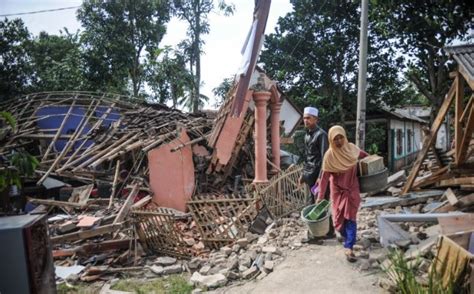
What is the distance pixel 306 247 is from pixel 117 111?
10150 millimetres

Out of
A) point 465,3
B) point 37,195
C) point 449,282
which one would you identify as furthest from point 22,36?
point 449,282

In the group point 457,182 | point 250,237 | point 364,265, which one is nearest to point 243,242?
point 250,237

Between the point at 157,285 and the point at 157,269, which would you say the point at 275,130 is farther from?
the point at 157,285

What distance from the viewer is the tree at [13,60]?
16656 millimetres

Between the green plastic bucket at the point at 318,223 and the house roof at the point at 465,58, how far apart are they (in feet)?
10.3

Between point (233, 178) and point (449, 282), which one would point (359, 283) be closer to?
point (449, 282)

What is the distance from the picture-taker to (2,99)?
16594mm

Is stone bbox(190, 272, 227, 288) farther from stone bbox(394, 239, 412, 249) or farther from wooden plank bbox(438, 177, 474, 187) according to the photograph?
wooden plank bbox(438, 177, 474, 187)

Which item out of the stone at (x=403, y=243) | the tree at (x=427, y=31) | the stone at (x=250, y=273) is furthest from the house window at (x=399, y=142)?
the stone at (x=250, y=273)

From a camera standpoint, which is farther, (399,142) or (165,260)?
(399,142)

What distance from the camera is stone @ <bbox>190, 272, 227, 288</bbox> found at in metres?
4.82

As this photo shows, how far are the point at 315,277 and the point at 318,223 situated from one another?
0.89 metres

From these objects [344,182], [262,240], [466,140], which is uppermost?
[466,140]

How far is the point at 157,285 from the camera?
5586mm
